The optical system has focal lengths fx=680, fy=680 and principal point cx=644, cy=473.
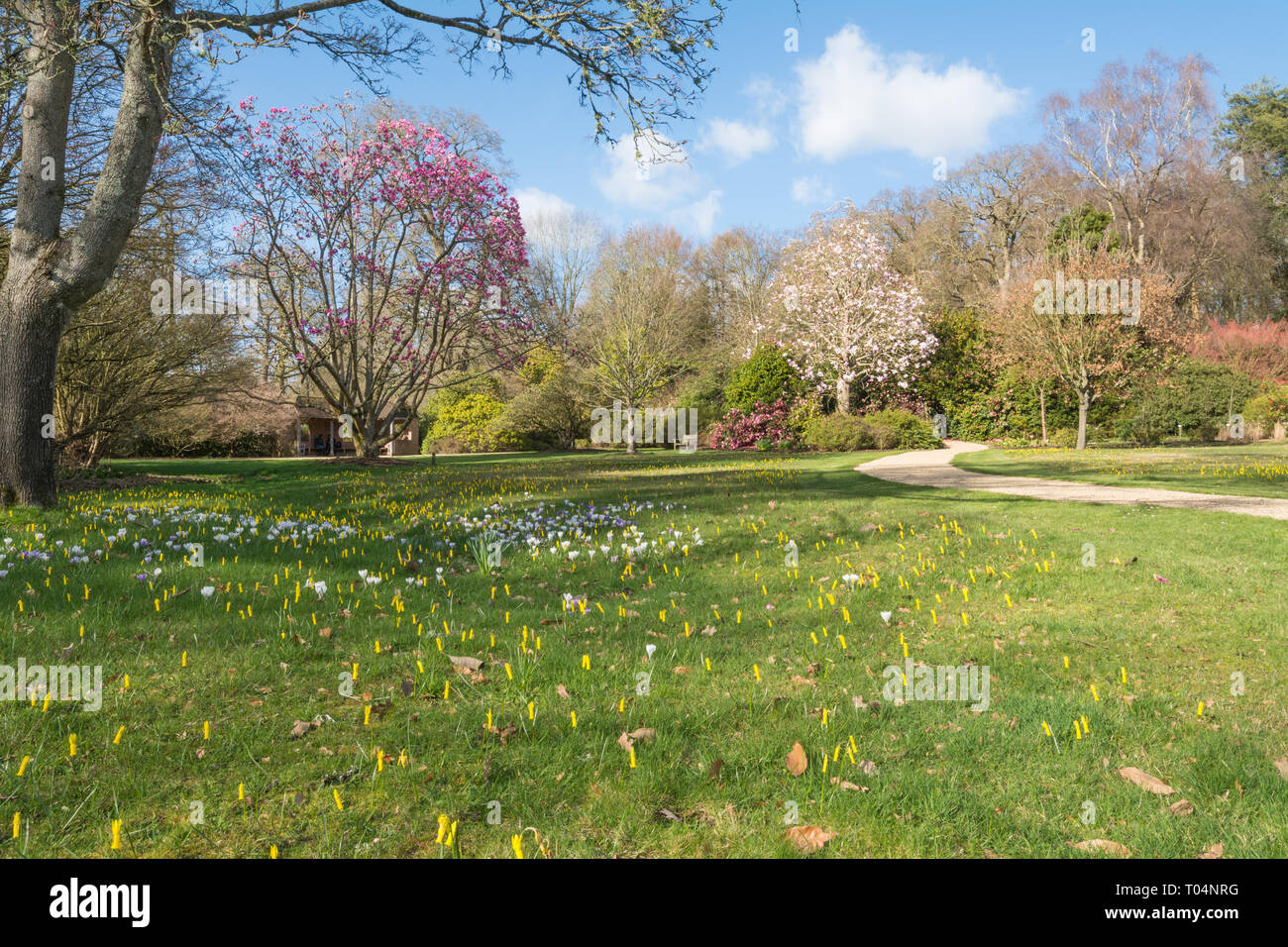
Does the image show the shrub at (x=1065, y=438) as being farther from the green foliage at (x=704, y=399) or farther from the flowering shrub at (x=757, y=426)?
the green foliage at (x=704, y=399)

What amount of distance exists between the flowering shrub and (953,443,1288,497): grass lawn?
9.03m

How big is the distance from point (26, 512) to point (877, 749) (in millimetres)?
10101

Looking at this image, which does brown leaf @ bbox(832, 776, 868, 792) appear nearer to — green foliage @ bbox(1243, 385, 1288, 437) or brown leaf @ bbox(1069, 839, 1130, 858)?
brown leaf @ bbox(1069, 839, 1130, 858)

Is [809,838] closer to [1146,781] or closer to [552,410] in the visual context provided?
[1146,781]

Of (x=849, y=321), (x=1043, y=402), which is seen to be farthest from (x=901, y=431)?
(x=1043, y=402)

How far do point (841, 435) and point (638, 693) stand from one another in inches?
912

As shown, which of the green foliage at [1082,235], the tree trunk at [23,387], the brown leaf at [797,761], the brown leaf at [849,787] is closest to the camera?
the brown leaf at [849,787]

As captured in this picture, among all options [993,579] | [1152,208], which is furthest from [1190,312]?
[993,579]

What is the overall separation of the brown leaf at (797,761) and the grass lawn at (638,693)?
3 centimetres

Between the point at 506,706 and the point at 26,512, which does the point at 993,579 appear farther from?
the point at 26,512

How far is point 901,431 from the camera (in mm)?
26641

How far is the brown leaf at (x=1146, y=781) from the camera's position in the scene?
281cm

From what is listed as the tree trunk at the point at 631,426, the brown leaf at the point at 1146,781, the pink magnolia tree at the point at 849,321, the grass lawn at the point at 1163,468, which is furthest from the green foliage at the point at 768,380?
the brown leaf at the point at 1146,781
